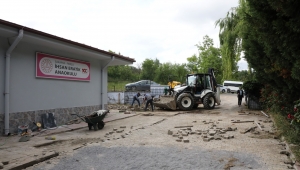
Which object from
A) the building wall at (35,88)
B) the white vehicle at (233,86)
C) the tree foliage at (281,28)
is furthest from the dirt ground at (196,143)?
the white vehicle at (233,86)

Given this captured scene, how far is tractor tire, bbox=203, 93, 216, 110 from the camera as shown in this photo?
16.7 metres

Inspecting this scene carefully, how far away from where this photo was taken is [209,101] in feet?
56.2

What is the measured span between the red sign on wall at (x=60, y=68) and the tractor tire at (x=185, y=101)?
6.91 metres

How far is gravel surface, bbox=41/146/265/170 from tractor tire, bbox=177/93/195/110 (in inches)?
395

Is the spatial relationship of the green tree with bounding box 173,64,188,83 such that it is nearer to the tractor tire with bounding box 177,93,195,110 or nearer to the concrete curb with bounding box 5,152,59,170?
the tractor tire with bounding box 177,93,195,110

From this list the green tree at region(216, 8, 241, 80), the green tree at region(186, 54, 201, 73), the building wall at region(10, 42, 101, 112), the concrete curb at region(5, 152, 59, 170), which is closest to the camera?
the concrete curb at region(5, 152, 59, 170)

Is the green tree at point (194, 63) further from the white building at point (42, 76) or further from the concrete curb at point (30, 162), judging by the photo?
Result: the concrete curb at point (30, 162)

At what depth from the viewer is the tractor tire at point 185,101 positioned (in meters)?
16.3

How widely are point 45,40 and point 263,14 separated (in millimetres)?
7056

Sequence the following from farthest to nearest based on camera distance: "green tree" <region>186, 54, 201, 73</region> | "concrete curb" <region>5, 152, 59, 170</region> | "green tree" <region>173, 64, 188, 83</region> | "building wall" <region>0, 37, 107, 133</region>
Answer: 1. "green tree" <region>173, 64, 188, 83</region>
2. "green tree" <region>186, 54, 201, 73</region>
3. "building wall" <region>0, 37, 107, 133</region>
4. "concrete curb" <region>5, 152, 59, 170</region>

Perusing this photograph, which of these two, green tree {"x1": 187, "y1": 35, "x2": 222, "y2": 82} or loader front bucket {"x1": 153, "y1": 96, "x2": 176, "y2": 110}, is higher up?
green tree {"x1": 187, "y1": 35, "x2": 222, "y2": 82}

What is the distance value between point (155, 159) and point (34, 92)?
599 cm

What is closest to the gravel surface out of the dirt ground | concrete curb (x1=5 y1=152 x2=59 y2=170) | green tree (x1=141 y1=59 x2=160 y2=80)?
the dirt ground

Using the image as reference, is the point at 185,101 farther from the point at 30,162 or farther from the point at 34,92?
the point at 30,162
